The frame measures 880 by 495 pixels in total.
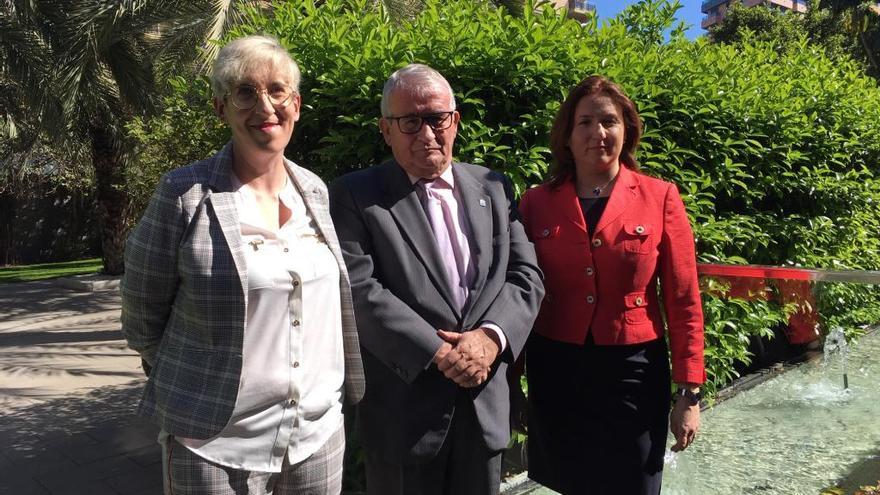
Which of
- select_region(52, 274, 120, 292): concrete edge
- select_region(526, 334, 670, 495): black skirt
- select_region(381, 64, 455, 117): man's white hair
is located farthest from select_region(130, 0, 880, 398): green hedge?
select_region(52, 274, 120, 292): concrete edge

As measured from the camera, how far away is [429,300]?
209cm

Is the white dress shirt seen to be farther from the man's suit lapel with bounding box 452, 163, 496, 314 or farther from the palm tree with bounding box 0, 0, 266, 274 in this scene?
the palm tree with bounding box 0, 0, 266, 274

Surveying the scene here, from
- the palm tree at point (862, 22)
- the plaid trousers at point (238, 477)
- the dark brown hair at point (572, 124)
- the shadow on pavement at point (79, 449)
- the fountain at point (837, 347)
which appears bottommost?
the shadow on pavement at point (79, 449)

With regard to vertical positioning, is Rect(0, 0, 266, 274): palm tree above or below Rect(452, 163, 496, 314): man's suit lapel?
above

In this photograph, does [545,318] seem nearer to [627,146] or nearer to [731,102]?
[627,146]

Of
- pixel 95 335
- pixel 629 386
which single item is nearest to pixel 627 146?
pixel 629 386

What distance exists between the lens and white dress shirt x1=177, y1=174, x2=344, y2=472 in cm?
184

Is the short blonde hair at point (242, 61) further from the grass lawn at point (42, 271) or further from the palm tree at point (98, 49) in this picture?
the grass lawn at point (42, 271)

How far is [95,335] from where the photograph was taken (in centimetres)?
952

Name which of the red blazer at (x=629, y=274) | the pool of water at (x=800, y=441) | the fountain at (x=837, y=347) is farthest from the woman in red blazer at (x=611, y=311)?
the fountain at (x=837, y=347)

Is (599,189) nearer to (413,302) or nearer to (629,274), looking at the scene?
(629,274)

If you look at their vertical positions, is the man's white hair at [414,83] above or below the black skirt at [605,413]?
above

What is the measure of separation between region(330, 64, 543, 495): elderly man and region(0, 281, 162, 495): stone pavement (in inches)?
106

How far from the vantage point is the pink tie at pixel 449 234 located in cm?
218
